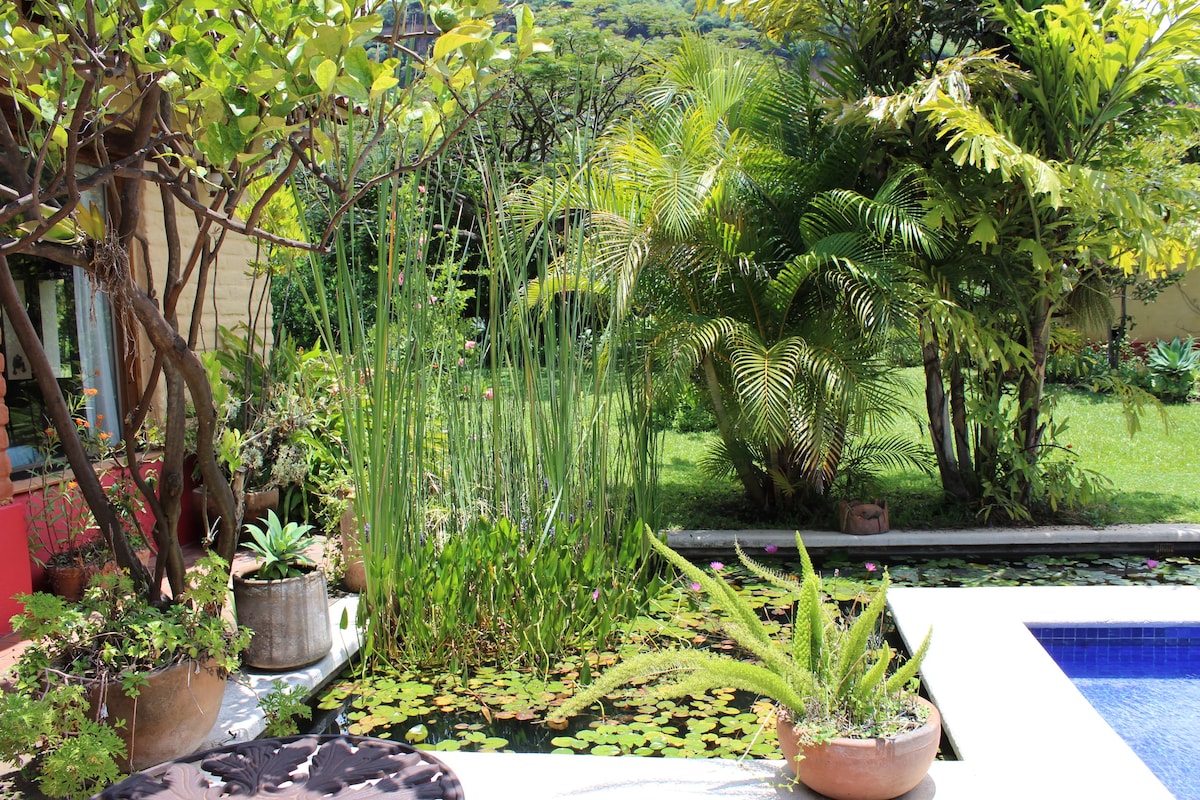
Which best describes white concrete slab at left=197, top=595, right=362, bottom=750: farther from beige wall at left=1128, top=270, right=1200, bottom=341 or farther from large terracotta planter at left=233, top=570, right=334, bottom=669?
beige wall at left=1128, top=270, right=1200, bottom=341

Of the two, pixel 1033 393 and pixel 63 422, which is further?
pixel 1033 393

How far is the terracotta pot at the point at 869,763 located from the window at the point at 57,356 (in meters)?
3.37

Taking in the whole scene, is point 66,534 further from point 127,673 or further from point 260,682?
point 127,673

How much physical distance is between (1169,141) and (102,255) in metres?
5.30

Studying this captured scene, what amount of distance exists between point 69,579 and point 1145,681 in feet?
13.4

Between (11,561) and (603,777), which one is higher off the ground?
(11,561)

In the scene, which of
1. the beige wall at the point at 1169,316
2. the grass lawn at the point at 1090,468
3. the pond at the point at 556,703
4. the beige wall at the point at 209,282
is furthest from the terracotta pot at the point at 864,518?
the beige wall at the point at 1169,316

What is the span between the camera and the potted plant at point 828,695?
2188mm

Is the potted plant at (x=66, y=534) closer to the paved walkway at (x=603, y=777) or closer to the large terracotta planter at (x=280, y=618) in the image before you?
the large terracotta planter at (x=280, y=618)

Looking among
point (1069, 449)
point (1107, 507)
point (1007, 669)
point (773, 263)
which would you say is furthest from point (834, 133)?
point (1007, 669)

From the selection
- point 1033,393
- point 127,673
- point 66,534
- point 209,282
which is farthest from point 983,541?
point 209,282

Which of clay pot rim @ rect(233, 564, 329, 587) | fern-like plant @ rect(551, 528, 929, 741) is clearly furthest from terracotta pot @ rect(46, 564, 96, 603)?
fern-like plant @ rect(551, 528, 929, 741)

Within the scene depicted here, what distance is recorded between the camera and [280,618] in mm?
3059

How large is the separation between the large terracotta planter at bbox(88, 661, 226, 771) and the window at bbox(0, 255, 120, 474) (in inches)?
84.1
